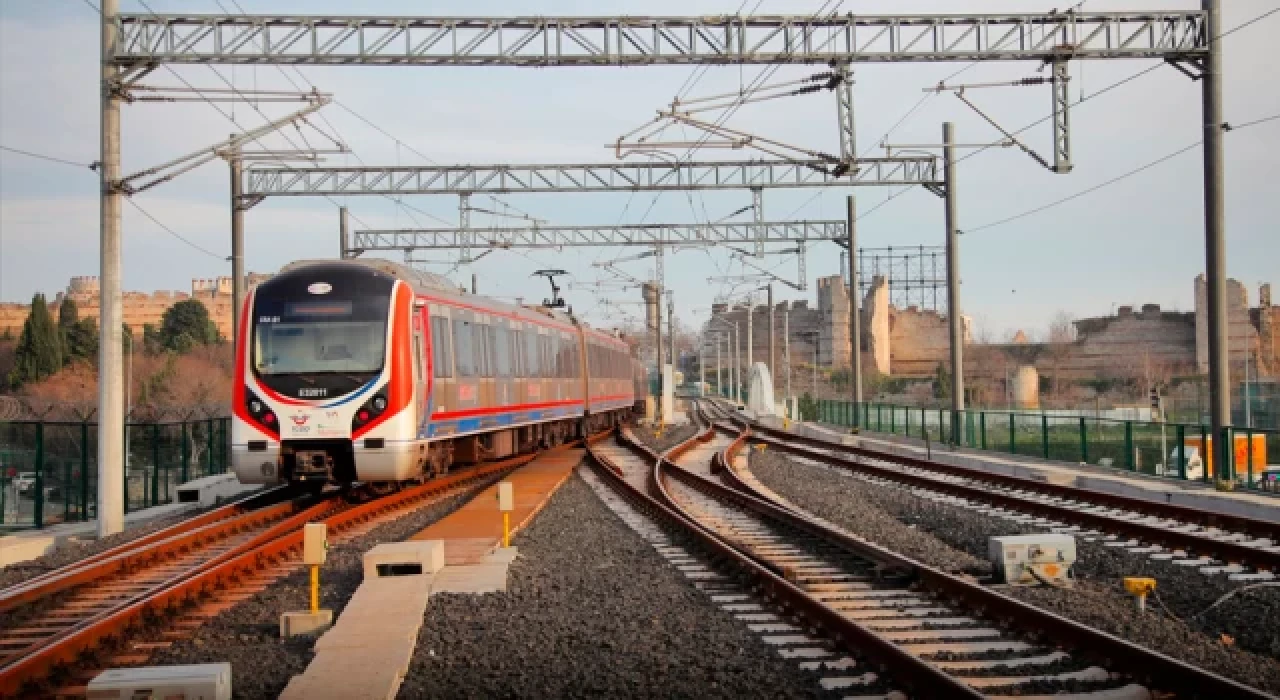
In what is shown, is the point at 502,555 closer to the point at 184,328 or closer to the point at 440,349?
the point at 440,349

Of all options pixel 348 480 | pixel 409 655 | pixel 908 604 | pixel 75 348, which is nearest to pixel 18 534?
pixel 348 480

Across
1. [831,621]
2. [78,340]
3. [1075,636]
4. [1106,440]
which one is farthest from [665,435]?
[78,340]

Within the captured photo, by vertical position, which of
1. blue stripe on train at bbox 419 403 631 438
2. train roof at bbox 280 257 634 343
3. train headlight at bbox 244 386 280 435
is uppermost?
train roof at bbox 280 257 634 343

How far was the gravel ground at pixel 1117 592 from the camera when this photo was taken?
7695 millimetres

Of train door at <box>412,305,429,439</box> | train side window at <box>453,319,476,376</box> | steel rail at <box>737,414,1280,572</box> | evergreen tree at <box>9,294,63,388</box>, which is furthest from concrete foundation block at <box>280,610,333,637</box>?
evergreen tree at <box>9,294,63,388</box>

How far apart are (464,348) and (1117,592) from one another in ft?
41.0

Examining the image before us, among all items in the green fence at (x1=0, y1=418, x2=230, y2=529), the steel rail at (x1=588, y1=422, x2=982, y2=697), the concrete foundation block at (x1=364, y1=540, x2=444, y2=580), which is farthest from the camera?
the green fence at (x1=0, y1=418, x2=230, y2=529)

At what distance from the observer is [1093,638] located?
746 cm

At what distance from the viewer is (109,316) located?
54.6ft

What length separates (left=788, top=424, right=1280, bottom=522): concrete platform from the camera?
52.5ft

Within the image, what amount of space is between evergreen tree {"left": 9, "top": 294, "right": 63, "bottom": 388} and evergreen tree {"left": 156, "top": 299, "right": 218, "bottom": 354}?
11.5m

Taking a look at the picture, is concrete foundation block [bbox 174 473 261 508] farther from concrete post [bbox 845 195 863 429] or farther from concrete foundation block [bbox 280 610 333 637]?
concrete post [bbox 845 195 863 429]

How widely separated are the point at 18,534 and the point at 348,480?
4.36 m

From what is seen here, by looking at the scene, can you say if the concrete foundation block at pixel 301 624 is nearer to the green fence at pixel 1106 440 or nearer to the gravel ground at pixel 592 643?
the gravel ground at pixel 592 643
